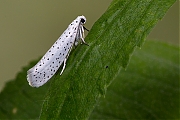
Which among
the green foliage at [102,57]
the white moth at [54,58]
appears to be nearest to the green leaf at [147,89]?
the white moth at [54,58]

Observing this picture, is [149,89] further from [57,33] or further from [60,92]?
[57,33]

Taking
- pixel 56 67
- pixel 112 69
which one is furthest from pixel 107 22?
pixel 56 67

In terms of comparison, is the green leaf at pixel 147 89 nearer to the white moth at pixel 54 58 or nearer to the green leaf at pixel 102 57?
the white moth at pixel 54 58

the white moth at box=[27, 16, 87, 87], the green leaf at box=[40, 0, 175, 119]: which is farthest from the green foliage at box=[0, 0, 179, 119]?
the white moth at box=[27, 16, 87, 87]

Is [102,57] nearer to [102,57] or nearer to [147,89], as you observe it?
[102,57]

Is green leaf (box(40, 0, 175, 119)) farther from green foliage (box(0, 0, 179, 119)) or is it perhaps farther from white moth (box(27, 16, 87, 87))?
white moth (box(27, 16, 87, 87))

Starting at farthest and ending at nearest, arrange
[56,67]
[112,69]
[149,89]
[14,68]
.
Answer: [14,68] → [149,89] → [56,67] → [112,69]
